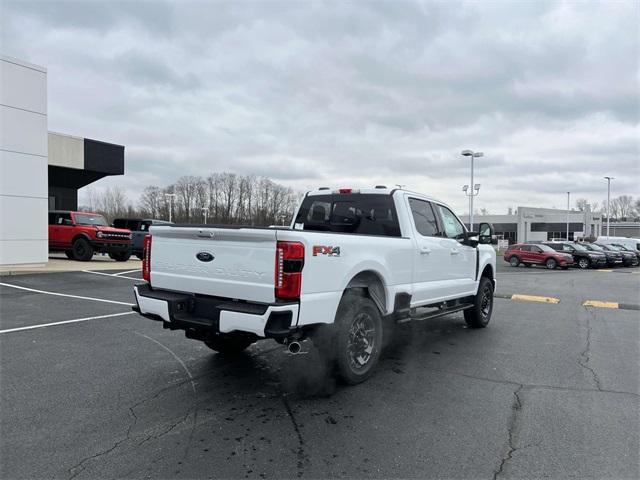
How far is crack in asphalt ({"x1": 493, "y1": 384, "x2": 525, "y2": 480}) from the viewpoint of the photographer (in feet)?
10.5

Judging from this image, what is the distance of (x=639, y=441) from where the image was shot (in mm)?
3639

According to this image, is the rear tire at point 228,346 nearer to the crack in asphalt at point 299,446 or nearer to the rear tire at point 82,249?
the crack in asphalt at point 299,446

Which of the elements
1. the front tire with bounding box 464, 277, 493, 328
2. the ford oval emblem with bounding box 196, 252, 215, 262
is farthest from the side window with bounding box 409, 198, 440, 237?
the ford oval emblem with bounding box 196, 252, 215, 262

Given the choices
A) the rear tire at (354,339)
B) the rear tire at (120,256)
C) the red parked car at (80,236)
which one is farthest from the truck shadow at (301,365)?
the rear tire at (120,256)

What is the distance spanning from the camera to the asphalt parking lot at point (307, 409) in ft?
10.5

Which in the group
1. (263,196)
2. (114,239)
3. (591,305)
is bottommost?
(591,305)

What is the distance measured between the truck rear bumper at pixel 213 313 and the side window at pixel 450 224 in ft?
11.9

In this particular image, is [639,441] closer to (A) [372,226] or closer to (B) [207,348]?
(A) [372,226]

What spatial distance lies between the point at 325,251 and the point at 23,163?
14.6 meters

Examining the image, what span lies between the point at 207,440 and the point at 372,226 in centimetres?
339

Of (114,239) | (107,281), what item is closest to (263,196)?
(114,239)

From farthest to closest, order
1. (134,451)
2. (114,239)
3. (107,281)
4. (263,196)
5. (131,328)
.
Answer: (263,196) < (114,239) < (107,281) < (131,328) < (134,451)

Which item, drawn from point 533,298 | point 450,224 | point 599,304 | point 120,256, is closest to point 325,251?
point 450,224

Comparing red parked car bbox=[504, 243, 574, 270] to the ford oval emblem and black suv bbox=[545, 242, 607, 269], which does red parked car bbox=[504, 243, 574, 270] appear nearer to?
black suv bbox=[545, 242, 607, 269]
